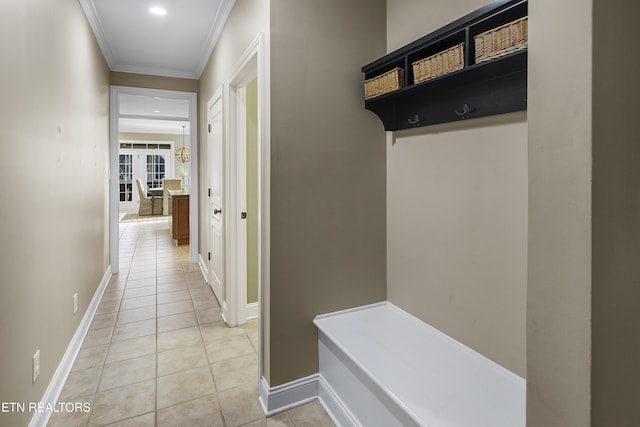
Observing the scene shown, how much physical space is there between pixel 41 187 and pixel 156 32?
2324mm

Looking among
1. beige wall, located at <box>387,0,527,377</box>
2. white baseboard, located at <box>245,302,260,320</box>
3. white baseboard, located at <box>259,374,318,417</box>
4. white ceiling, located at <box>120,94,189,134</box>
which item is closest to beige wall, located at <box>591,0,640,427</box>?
beige wall, located at <box>387,0,527,377</box>

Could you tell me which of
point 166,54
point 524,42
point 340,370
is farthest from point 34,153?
point 166,54

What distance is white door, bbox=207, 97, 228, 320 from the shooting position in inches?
121

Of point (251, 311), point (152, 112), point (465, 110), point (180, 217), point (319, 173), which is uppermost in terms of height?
point (152, 112)

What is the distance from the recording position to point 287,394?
6.23ft

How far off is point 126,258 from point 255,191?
3331 mm

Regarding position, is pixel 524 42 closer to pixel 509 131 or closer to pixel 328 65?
pixel 509 131

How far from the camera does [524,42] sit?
120cm

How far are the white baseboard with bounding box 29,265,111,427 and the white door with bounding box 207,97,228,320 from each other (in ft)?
3.39

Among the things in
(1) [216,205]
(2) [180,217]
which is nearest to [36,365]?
(1) [216,205]

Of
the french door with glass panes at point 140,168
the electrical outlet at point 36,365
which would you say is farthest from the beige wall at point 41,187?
the french door with glass panes at point 140,168

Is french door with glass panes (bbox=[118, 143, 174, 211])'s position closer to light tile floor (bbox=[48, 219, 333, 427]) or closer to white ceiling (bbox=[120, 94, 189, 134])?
white ceiling (bbox=[120, 94, 189, 134])

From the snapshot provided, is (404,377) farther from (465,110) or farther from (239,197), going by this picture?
(239,197)

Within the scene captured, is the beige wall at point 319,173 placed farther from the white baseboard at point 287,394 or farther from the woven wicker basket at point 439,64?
the woven wicker basket at point 439,64
